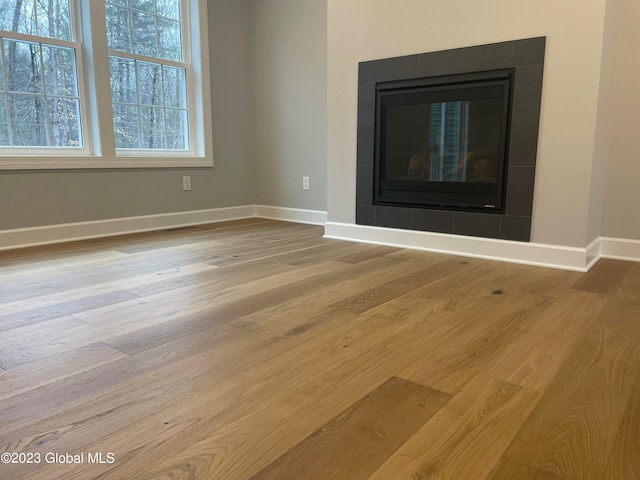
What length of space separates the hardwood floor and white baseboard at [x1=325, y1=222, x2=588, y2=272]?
Answer: 0.20 metres

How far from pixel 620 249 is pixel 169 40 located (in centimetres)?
377

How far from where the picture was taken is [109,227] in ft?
11.8

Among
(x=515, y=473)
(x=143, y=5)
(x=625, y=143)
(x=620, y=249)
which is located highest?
(x=143, y=5)

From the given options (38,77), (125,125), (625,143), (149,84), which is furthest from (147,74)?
(625,143)

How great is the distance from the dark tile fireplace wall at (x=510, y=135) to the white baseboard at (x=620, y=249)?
626 mm

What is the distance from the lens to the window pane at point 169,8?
12.7 ft

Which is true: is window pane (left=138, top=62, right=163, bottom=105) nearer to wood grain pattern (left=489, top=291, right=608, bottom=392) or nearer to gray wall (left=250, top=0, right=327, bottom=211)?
gray wall (left=250, top=0, right=327, bottom=211)

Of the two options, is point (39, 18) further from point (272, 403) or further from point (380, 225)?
point (272, 403)

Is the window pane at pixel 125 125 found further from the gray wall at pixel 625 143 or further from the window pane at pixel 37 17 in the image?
the gray wall at pixel 625 143

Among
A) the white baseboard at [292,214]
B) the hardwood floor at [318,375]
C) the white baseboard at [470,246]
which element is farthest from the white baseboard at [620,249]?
the white baseboard at [292,214]

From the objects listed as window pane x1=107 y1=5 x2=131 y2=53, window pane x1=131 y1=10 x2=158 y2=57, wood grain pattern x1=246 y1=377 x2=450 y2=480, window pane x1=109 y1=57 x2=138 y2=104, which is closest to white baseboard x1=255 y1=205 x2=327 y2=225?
window pane x1=109 y1=57 x2=138 y2=104

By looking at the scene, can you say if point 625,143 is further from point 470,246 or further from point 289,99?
point 289,99

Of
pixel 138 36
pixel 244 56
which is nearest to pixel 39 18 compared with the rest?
pixel 138 36

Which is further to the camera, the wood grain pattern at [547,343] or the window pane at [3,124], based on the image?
the window pane at [3,124]
